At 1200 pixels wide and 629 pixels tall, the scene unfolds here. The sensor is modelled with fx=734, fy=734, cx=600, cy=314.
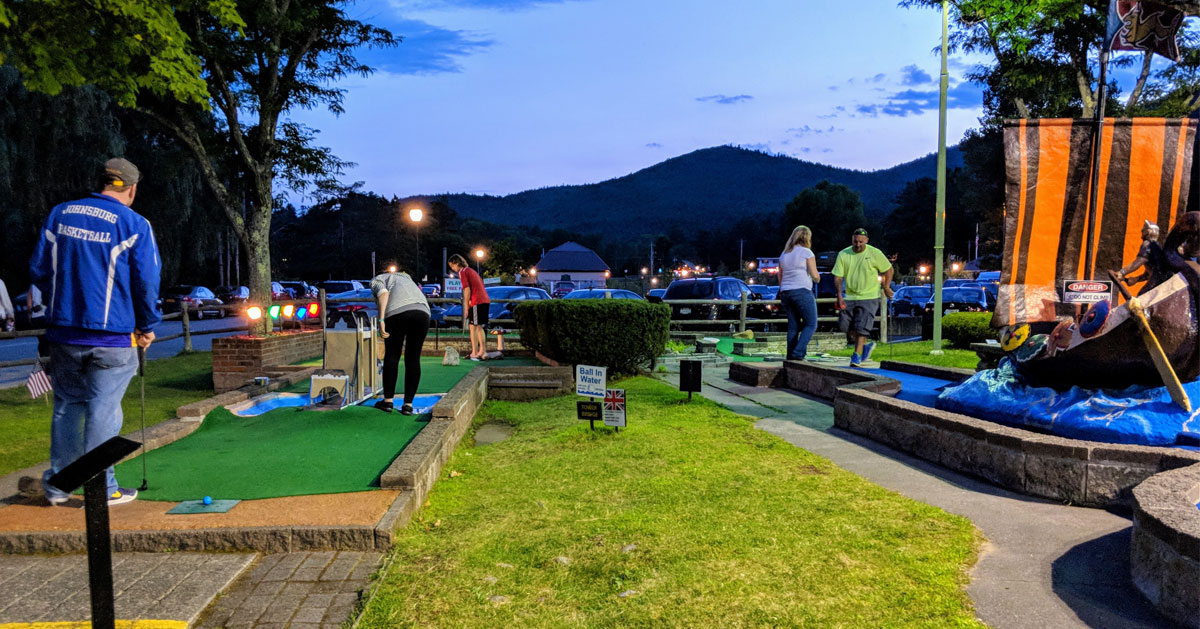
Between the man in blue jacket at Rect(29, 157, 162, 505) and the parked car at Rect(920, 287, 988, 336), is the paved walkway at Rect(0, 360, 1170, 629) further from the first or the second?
the parked car at Rect(920, 287, 988, 336)

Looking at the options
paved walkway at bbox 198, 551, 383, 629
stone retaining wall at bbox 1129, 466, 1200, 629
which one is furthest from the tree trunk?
stone retaining wall at bbox 1129, 466, 1200, 629

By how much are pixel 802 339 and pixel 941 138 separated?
7478 mm

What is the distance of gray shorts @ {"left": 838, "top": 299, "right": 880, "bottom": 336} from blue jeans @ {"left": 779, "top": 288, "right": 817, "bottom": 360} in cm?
51

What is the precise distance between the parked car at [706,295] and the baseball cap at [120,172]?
51.0ft

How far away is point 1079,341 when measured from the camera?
5.14 metres

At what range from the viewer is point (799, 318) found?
33.4 ft

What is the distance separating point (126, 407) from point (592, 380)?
588cm

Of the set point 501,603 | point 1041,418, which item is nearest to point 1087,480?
point 1041,418

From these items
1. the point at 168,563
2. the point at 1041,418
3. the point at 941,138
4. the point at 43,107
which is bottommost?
the point at 168,563

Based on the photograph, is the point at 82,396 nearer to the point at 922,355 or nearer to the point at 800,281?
the point at 800,281

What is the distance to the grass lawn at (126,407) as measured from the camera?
6.00 m

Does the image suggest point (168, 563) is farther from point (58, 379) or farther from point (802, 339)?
point (802, 339)

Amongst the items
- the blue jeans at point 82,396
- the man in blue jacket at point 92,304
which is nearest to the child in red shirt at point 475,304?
the man in blue jacket at point 92,304

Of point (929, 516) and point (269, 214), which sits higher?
point (269, 214)
